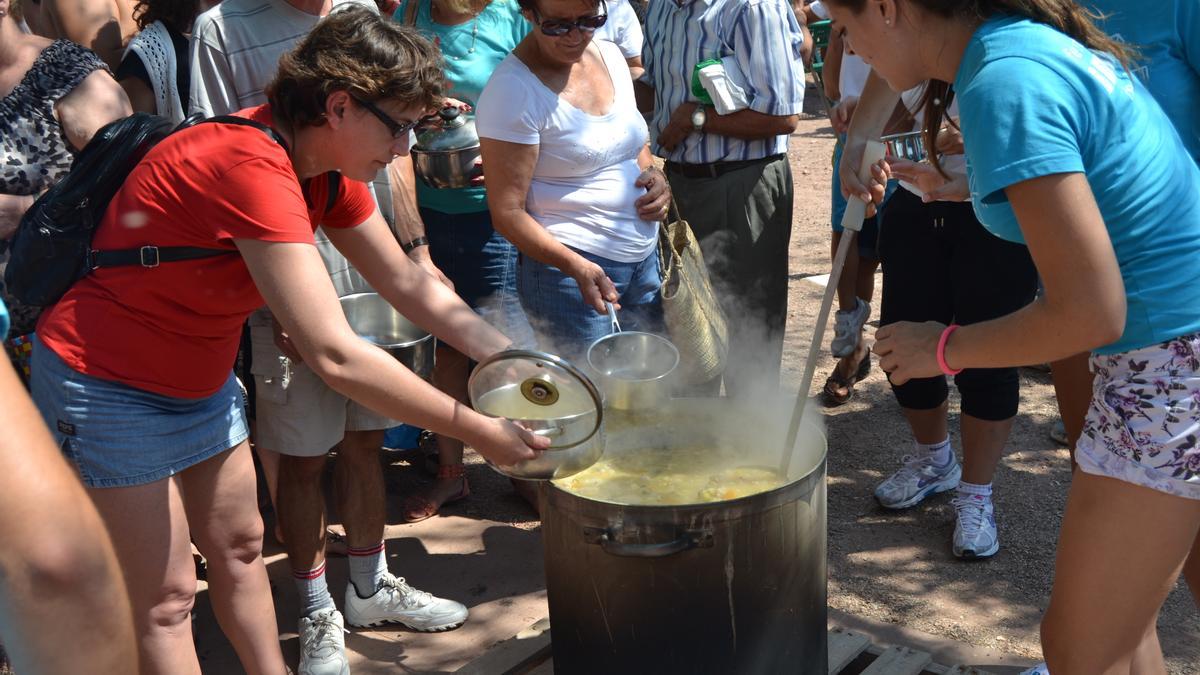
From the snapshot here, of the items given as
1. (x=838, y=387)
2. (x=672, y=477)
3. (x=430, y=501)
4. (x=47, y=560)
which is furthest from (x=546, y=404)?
(x=838, y=387)

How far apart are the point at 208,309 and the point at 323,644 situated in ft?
4.63

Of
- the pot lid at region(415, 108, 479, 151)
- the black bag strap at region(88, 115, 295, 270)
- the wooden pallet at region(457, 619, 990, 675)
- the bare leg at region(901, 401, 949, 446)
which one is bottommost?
the wooden pallet at region(457, 619, 990, 675)

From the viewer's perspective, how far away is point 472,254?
177 inches

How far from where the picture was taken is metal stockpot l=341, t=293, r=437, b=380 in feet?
11.9

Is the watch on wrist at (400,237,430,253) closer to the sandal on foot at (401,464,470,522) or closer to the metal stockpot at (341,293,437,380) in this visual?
the metal stockpot at (341,293,437,380)

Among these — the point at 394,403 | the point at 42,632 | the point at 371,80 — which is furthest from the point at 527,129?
the point at 42,632

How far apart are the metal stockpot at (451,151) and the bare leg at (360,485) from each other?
1126 mm

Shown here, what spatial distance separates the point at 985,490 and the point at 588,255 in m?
1.68

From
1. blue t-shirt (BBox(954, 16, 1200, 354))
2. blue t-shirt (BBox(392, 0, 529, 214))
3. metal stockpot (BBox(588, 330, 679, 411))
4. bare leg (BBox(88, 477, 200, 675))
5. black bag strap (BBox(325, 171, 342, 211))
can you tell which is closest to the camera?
blue t-shirt (BBox(954, 16, 1200, 354))

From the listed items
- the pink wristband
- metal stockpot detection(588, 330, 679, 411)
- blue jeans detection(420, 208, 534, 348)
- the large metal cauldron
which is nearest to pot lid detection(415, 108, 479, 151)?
blue jeans detection(420, 208, 534, 348)

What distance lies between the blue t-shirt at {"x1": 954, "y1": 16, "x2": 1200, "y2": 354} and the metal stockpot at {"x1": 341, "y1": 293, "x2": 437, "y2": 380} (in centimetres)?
194

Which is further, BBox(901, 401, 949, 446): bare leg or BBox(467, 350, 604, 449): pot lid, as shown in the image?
BBox(901, 401, 949, 446): bare leg

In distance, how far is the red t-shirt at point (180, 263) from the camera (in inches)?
97.0

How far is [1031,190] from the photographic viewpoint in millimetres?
2010
